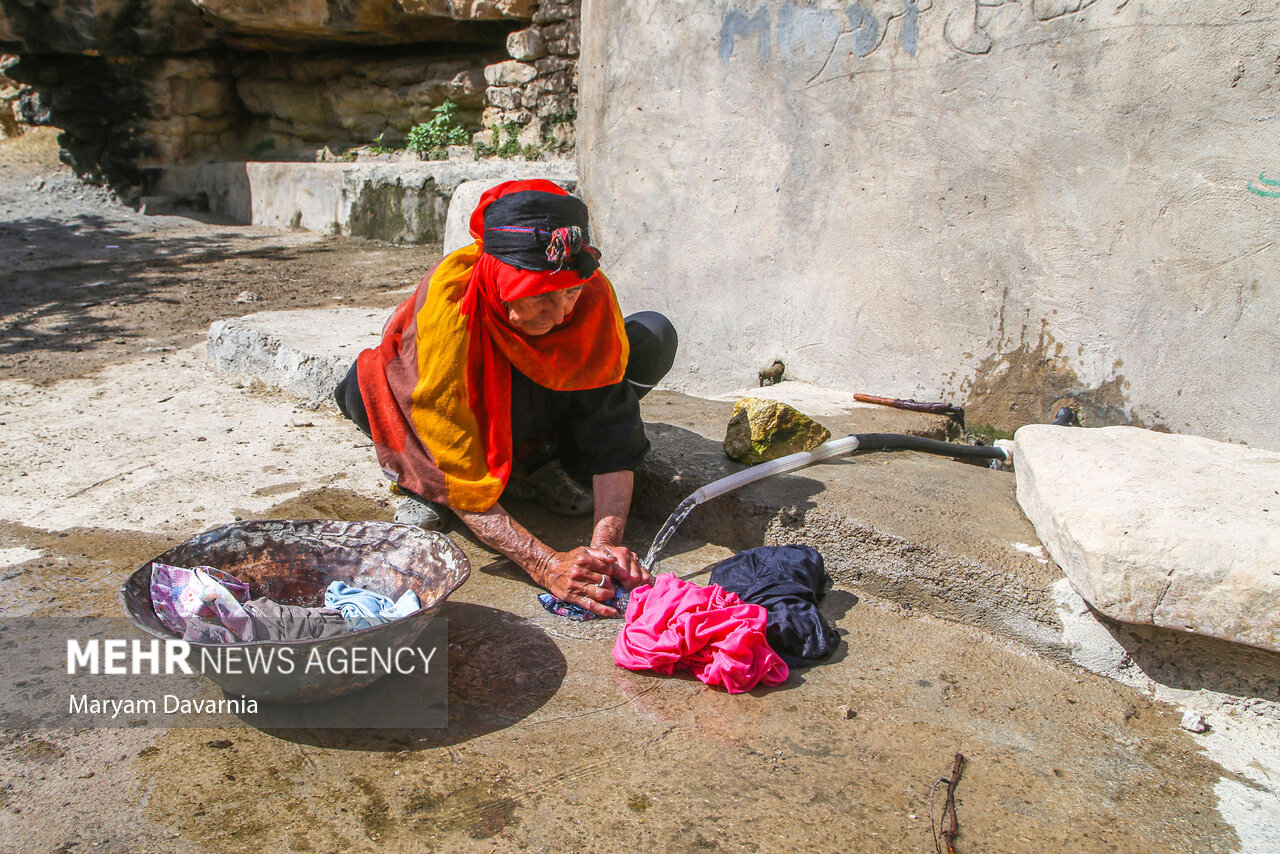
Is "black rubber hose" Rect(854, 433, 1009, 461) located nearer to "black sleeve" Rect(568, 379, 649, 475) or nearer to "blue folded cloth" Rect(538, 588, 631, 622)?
"black sleeve" Rect(568, 379, 649, 475)

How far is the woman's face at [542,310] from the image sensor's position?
2230 mm

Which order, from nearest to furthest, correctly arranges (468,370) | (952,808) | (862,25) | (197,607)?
(952,808), (197,607), (468,370), (862,25)

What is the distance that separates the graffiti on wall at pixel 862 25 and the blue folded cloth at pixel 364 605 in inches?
94.3

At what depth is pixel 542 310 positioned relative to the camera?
2254mm

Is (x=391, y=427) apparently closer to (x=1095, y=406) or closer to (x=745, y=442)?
(x=745, y=442)

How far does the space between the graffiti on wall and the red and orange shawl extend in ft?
4.77

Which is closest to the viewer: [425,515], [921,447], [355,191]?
[425,515]

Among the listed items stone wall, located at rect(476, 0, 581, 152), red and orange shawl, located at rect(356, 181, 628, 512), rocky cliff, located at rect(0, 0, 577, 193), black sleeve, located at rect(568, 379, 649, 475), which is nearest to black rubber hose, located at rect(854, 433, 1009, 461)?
black sleeve, located at rect(568, 379, 649, 475)

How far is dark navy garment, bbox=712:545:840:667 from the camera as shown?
2037 mm

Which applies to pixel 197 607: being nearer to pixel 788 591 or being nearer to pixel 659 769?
pixel 659 769

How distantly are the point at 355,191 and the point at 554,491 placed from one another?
18.1 feet

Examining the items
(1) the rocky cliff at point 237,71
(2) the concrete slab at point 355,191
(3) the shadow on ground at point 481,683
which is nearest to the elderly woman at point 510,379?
(3) the shadow on ground at point 481,683

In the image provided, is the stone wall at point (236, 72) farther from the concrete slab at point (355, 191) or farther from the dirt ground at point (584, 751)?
the dirt ground at point (584, 751)

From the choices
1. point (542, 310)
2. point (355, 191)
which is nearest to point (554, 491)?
point (542, 310)
